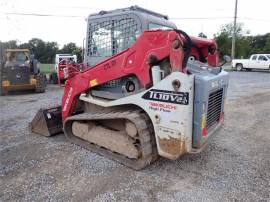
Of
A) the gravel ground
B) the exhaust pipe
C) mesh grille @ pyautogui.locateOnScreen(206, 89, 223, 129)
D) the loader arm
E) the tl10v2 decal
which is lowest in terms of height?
the gravel ground

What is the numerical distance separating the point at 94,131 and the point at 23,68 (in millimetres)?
8644

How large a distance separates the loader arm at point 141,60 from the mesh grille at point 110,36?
32 centimetres

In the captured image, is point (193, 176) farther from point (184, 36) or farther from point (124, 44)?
point (124, 44)

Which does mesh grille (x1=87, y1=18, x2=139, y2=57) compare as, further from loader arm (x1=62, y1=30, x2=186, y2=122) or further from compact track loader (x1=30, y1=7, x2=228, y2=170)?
loader arm (x1=62, y1=30, x2=186, y2=122)

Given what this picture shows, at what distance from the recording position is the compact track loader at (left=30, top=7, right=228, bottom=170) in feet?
10.8

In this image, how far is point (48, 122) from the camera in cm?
528

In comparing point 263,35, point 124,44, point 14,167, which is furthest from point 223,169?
point 263,35

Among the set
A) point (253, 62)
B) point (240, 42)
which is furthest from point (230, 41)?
point (253, 62)

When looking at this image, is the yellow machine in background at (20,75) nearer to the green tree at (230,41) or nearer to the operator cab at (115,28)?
the operator cab at (115,28)

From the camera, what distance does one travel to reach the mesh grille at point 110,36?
13.4 feet

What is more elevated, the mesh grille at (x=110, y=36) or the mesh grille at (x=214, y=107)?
the mesh grille at (x=110, y=36)

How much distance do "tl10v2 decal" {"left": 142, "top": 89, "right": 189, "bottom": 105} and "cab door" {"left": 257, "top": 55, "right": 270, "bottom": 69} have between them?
22.9m

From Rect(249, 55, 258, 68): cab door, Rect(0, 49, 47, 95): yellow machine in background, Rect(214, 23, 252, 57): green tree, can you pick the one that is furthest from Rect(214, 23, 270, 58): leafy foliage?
Rect(0, 49, 47, 95): yellow machine in background

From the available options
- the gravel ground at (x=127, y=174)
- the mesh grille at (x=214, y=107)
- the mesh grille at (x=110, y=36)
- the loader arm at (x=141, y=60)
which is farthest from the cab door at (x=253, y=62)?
the loader arm at (x=141, y=60)
